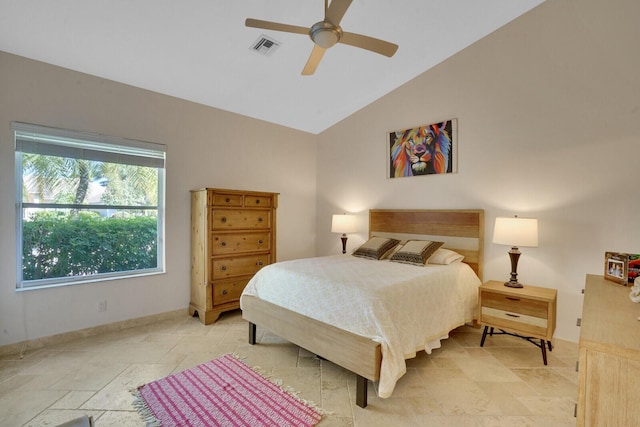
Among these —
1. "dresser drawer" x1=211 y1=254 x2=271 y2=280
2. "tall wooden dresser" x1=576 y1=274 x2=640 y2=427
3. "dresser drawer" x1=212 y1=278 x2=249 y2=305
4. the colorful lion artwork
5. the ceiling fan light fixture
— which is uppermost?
the ceiling fan light fixture

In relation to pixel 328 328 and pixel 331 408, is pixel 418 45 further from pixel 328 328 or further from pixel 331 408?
pixel 331 408

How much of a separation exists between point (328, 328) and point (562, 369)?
6.28 ft

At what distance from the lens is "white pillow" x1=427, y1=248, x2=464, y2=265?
2.98 m

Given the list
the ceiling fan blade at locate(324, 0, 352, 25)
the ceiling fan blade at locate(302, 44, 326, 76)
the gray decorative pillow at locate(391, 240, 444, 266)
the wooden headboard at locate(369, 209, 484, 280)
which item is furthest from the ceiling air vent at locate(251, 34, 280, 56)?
the gray decorative pillow at locate(391, 240, 444, 266)

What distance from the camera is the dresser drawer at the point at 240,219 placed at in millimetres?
3246

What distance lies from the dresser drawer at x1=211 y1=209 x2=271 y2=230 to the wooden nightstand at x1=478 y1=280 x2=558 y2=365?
2487 mm

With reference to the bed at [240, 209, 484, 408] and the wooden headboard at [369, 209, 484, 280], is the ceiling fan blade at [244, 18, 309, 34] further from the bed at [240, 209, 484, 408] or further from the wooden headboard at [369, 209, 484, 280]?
the wooden headboard at [369, 209, 484, 280]

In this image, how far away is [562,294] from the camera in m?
2.66

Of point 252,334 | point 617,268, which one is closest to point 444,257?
point 617,268

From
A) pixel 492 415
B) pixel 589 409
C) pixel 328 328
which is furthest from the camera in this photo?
pixel 328 328

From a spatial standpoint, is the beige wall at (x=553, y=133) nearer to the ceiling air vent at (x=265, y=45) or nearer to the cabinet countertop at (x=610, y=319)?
the cabinet countertop at (x=610, y=319)

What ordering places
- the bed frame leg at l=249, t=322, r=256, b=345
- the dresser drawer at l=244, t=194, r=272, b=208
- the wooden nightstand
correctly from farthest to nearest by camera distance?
the dresser drawer at l=244, t=194, r=272, b=208 → the bed frame leg at l=249, t=322, r=256, b=345 → the wooden nightstand

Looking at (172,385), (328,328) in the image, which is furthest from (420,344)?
(172,385)

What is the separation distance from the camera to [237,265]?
11.3ft
